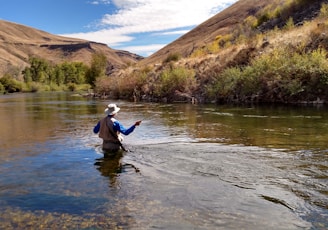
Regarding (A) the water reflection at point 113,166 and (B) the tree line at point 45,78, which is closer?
(A) the water reflection at point 113,166

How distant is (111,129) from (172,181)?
12.1ft

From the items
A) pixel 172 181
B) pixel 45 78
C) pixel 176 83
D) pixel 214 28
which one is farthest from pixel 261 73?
pixel 45 78

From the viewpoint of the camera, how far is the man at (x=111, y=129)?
1190cm

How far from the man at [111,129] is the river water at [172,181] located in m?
0.46

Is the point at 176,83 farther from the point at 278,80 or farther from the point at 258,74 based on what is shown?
the point at 278,80

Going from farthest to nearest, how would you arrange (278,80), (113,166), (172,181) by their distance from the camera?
1. (278,80)
2. (113,166)
3. (172,181)

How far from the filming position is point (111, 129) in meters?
12.0

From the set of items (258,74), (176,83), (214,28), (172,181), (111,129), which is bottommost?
(172,181)

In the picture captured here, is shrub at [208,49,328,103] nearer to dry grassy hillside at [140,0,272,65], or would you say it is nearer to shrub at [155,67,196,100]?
shrub at [155,67,196,100]

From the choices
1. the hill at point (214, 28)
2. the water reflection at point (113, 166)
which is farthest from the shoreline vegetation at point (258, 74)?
the hill at point (214, 28)

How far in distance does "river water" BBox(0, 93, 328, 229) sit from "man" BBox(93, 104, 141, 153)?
1.52 feet

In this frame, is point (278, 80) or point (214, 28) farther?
point (214, 28)

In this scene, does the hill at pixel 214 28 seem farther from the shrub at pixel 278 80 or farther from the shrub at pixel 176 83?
the shrub at pixel 278 80

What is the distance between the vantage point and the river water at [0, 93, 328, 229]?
6727 mm
